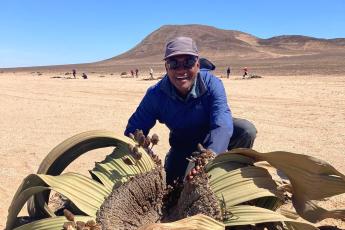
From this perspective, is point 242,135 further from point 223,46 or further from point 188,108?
point 223,46

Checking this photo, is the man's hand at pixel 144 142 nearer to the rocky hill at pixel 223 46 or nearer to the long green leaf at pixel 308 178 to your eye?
the long green leaf at pixel 308 178

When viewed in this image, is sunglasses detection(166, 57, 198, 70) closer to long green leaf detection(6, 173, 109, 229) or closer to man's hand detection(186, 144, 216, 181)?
man's hand detection(186, 144, 216, 181)

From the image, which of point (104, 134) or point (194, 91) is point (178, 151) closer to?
point (194, 91)

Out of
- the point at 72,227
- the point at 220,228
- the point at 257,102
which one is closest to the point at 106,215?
the point at 72,227

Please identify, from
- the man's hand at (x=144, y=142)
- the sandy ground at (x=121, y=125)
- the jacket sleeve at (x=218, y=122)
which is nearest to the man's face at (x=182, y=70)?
the jacket sleeve at (x=218, y=122)

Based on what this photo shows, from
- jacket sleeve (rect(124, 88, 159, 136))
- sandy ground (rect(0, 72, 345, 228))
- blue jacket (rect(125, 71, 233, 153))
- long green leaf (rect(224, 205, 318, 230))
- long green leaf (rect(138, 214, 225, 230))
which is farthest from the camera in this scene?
sandy ground (rect(0, 72, 345, 228))

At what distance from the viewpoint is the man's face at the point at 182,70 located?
1.87m

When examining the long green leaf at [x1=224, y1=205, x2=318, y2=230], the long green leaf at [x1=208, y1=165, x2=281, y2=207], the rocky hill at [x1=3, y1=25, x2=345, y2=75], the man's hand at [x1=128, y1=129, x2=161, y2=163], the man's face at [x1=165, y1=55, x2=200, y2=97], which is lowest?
the long green leaf at [x1=224, y1=205, x2=318, y2=230]

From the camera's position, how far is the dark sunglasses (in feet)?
6.14

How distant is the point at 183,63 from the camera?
188cm

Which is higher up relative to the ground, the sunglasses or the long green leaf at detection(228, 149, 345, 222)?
the sunglasses

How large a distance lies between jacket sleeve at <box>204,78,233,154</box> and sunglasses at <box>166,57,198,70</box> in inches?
8.3

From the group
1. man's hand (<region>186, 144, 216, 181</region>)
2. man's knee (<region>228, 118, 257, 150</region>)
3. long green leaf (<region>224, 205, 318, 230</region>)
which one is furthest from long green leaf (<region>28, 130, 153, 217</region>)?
man's knee (<region>228, 118, 257, 150</region>)

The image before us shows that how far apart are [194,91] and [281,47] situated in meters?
84.0
